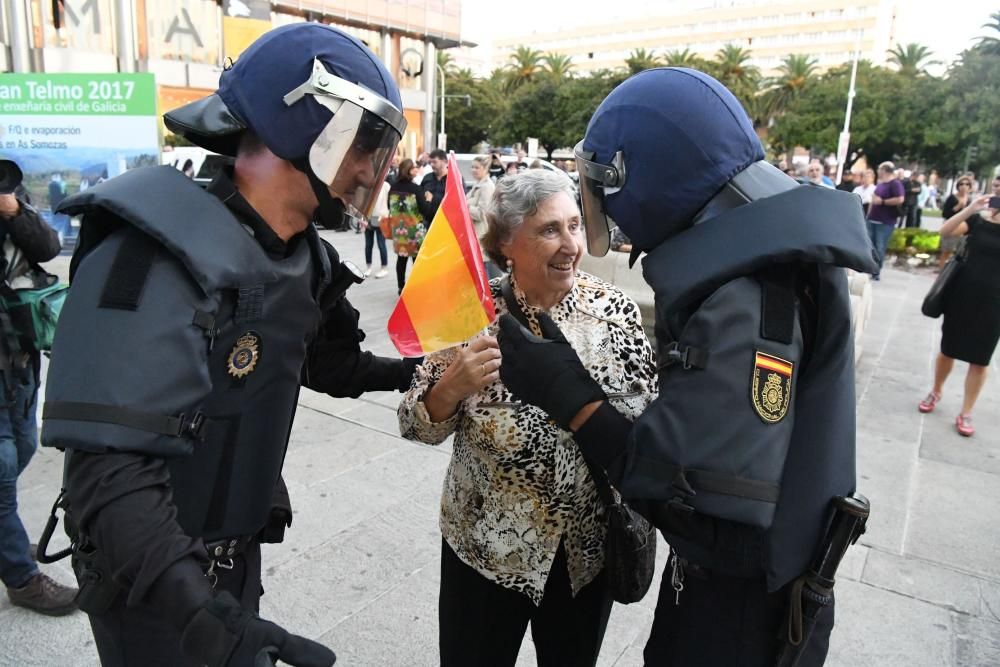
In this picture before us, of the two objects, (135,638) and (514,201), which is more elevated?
(514,201)

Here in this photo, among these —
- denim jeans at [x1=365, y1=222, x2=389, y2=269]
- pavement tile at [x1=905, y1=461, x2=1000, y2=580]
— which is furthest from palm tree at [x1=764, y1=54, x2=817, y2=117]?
pavement tile at [x1=905, y1=461, x2=1000, y2=580]

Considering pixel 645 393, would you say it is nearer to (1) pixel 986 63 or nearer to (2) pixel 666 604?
(2) pixel 666 604

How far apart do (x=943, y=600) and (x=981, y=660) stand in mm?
436

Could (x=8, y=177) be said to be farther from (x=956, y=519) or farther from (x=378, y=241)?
(x=378, y=241)

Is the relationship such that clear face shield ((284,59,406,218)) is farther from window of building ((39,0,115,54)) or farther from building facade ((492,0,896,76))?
building facade ((492,0,896,76))

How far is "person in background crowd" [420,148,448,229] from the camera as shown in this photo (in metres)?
8.79

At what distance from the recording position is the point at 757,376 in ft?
3.80

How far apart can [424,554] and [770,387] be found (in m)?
2.57

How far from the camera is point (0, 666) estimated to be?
8.32ft

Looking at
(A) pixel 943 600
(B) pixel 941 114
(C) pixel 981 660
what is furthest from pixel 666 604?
(B) pixel 941 114

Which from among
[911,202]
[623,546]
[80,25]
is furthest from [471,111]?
[623,546]

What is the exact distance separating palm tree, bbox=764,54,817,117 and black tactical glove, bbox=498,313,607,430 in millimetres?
54424

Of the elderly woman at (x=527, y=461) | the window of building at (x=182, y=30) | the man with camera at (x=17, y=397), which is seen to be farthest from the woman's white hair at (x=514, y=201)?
the window of building at (x=182, y=30)

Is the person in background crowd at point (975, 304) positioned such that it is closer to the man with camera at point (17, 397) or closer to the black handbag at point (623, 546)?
the black handbag at point (623, 546)
